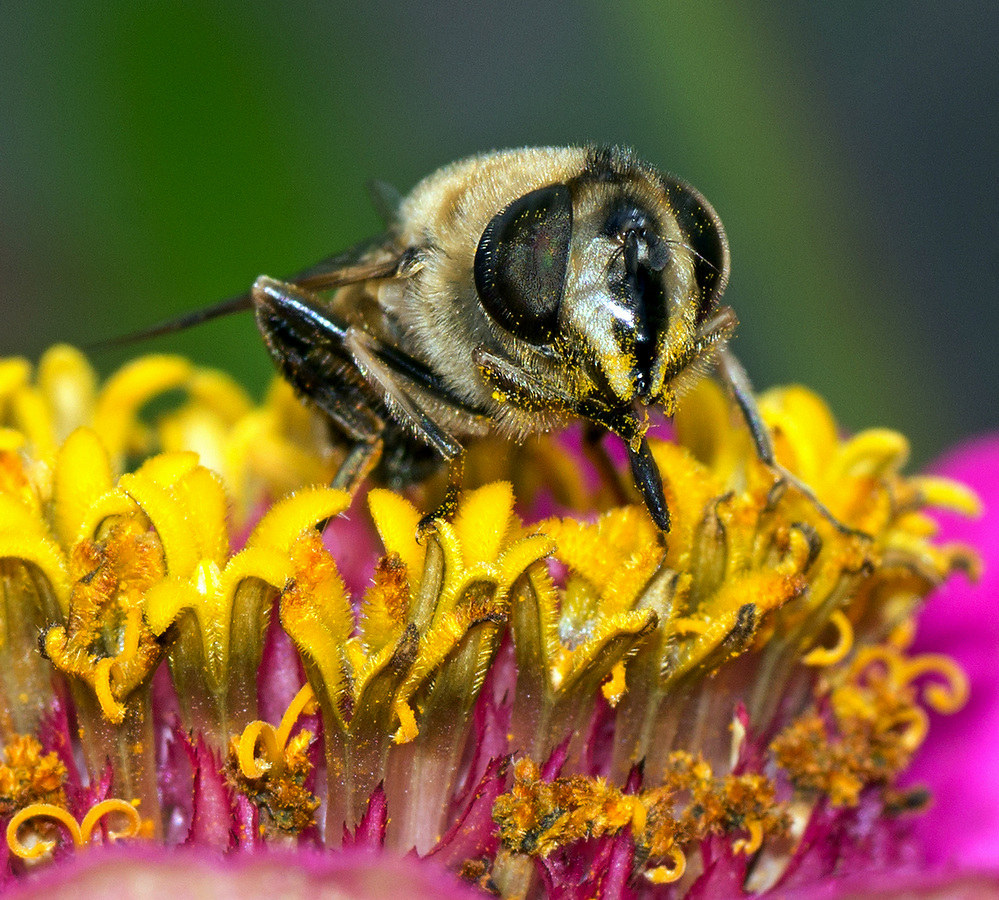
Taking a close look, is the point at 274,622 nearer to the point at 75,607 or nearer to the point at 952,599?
the point at 75,607

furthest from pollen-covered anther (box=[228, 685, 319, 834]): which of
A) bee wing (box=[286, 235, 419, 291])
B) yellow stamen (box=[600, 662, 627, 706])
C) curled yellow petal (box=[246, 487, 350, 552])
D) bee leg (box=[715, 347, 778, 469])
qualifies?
bee leg (box=[715, 347, 778, 469])

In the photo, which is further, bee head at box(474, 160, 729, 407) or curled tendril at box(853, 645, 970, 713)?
curled tendril at box(853, 645, 970, 713)


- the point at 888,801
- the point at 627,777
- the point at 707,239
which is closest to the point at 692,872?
the point at 627,777

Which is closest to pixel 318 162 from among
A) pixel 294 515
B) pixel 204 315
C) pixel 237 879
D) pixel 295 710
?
pixel 204 315

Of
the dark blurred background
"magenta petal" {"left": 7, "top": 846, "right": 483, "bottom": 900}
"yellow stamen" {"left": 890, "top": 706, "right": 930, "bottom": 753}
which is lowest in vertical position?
"magenta petal" {"left": 7, "top": 846, "right": 483, "bottom": 900}

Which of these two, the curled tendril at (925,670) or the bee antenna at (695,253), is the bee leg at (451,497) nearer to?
the bee antenna at (695,253)

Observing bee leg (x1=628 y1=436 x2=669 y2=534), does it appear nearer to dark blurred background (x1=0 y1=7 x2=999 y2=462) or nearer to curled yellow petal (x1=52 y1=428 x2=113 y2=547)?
curled yellow petal (x1=52 y1=428 x2=113 y2=547)
